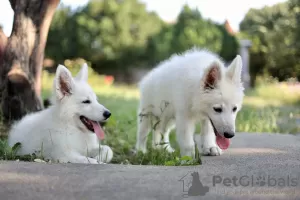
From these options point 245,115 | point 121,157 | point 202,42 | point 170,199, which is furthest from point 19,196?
point 202,42

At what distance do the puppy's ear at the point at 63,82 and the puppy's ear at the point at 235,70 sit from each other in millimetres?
1418

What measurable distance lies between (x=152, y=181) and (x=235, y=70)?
1.63m

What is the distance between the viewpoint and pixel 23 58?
5309mm

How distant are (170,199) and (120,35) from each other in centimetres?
2840

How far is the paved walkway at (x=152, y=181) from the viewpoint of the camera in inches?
95.8

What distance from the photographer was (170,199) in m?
2.39

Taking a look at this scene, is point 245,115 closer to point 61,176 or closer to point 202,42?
point 61,176

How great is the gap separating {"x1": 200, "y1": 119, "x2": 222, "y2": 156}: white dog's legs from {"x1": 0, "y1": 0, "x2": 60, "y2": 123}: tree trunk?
7.18 feet
